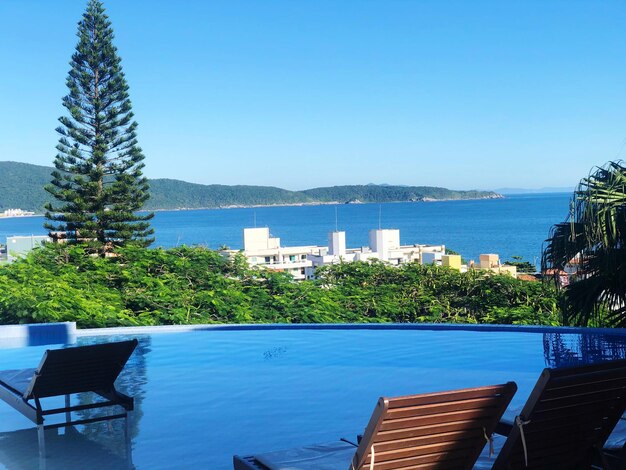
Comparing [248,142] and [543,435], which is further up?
[248,142]

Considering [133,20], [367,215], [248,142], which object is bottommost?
[367,215]

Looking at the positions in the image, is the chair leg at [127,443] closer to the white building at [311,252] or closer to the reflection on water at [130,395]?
the reflection on water at [130,395]

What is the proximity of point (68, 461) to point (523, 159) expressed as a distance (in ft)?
160

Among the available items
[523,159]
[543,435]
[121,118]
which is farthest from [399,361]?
[523,159]

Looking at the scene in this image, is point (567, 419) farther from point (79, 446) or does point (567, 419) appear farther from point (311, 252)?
point (311, 252)

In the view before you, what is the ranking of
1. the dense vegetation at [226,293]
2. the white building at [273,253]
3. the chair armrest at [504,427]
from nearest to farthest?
the chair armrest at [504,427] < the dense vegetation at [226,293] < the white building at [273,253]

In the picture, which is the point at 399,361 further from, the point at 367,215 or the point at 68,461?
the point at 367,215

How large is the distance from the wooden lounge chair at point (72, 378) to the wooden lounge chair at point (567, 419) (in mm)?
1948

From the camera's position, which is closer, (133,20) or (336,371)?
(336,371)

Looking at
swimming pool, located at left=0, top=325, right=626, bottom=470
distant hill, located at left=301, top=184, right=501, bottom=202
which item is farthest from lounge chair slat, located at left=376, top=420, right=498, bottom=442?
distant hill, located at left=301, top=184, right=501, bottom=202

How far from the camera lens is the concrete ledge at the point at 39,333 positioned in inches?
288

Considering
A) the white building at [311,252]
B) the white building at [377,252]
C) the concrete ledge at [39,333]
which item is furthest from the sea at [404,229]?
the concrete ledge at [39,333]

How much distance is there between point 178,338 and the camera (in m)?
7.36

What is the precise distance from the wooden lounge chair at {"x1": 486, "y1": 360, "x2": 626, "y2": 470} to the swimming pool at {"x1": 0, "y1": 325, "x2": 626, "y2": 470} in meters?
1.41
